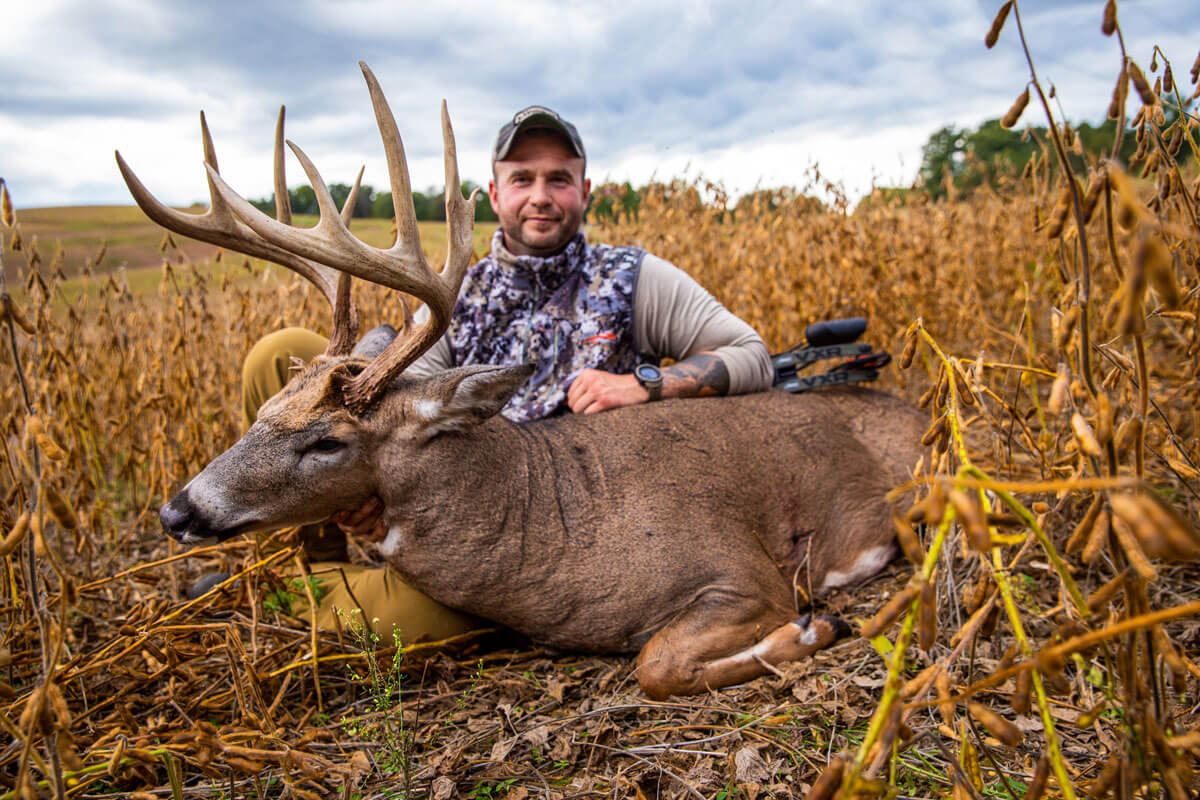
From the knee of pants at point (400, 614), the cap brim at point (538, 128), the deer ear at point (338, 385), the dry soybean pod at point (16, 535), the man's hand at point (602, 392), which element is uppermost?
the cap brim at point (538, 128)

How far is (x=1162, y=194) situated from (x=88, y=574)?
4336 millimetres

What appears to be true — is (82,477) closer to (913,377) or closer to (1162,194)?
(1162,194)

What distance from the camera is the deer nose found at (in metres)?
2.34

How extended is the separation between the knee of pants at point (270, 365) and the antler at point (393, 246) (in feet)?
3.74

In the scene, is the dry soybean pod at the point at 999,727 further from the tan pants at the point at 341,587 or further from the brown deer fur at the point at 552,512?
the tan pants at the point at 341,587

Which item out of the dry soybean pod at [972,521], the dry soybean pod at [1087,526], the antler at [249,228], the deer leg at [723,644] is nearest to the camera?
the dry soybean pod at [972,521]

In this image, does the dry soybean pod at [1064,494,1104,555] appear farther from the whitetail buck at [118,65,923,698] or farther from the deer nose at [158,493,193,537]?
the deer nose at [158,493,193,537]

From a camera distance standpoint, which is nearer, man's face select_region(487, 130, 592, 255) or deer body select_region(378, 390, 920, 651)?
deer body select_region(378, 390, 920, 651)

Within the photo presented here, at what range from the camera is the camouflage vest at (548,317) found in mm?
3775

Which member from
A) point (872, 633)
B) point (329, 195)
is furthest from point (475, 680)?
point (872, 633)

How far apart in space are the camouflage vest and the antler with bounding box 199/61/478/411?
3.38 ft

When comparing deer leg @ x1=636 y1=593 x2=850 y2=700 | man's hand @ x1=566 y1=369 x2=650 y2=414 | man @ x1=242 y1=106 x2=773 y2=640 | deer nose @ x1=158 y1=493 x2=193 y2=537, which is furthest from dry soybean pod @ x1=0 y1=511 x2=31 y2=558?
man's hand @ x1=566 y1=369 x2=650 y2=414

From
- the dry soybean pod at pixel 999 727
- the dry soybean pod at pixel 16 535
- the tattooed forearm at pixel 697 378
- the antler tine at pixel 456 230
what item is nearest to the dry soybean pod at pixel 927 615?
the dry soybean pod at pixel 999 727

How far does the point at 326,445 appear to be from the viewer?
2549 millimetres
